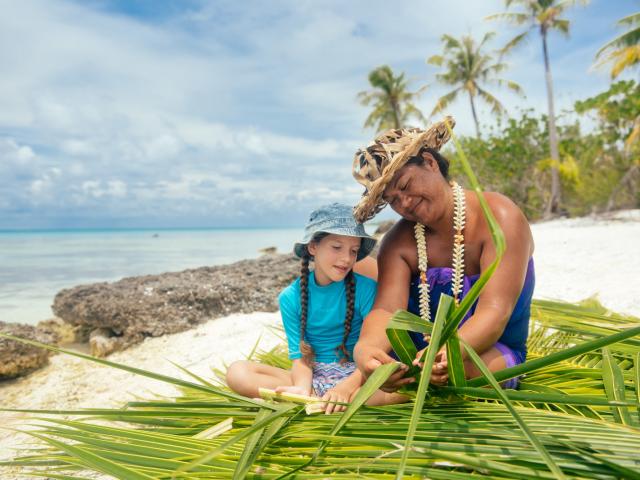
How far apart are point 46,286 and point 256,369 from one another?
13.9 metres

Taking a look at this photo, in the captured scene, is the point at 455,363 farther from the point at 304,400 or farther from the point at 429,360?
the point at 304,400

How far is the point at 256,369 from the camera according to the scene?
2416 millimetres

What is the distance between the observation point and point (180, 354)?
187 inches

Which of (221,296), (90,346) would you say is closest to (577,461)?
(221,296)

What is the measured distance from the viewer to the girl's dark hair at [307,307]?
2.39 metres

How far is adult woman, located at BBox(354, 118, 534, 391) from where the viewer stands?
178 centimetres

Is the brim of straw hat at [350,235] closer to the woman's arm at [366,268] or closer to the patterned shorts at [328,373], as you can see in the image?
the woman's arm at [366,268]

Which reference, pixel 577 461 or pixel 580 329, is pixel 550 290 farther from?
pixel 577 461

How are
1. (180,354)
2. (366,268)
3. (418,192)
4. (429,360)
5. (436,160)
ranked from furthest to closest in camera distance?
(180,354) → (366,268) → (436,160) → (418,192) → (429,360)

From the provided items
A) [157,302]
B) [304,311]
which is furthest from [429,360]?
[157,302]

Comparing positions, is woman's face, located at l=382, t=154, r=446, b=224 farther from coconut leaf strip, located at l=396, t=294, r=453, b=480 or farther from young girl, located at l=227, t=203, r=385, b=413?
coconut leaf strip, located at l=396, t=294, r=453, b=480

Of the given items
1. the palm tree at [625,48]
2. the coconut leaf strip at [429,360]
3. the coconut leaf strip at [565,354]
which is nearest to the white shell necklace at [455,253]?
the coconut leaf strip at [565,354]

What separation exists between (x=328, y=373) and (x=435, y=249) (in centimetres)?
89

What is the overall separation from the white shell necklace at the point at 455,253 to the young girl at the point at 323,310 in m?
0.33
